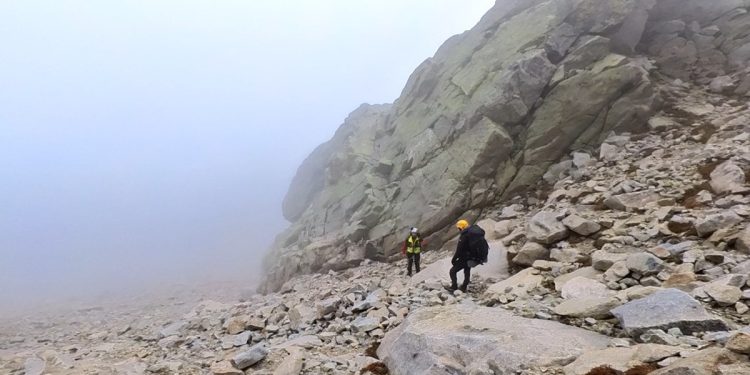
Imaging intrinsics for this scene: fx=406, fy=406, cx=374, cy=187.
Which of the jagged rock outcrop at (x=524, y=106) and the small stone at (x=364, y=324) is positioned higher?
the jagged rock outcrop at (x=524, y=106)

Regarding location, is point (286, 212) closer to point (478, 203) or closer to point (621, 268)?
point (478, 203)

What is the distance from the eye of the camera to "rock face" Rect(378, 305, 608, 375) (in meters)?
6.91

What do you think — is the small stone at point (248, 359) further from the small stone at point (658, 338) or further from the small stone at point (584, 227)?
the small stone at point (584, 227)

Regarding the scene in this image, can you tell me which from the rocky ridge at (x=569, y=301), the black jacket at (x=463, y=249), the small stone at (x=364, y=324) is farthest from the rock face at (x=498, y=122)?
the small stone at (x=364, y=324)

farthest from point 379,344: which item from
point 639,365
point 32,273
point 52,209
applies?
point 52,209

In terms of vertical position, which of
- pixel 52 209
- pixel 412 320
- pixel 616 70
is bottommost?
pixel 412 320

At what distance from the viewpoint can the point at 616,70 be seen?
2336 cm

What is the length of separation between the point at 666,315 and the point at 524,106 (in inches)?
747

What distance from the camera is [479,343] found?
25.1 ft

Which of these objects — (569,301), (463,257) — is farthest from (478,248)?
(569,301)

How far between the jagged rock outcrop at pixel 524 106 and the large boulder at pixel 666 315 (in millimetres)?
15138

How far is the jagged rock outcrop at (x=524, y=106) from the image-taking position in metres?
23.3

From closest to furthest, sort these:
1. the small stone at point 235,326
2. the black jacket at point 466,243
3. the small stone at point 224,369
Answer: the small stone at point 224,369, the black jacket at point 466,243, the small stone at point 235,326

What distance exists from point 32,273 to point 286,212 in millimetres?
45297
